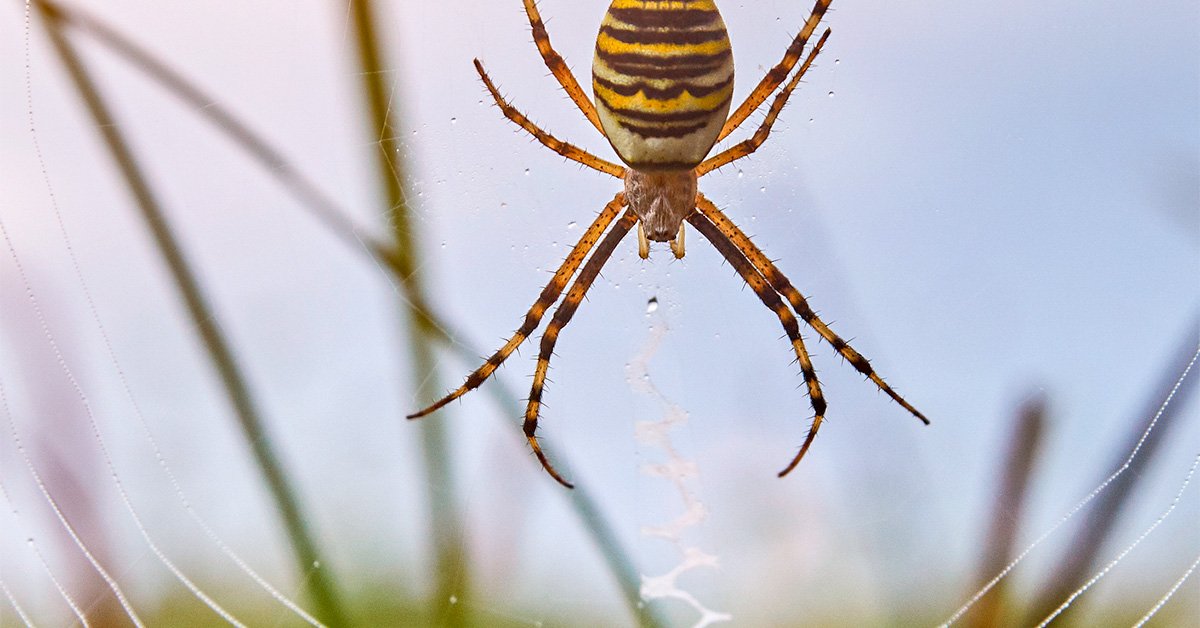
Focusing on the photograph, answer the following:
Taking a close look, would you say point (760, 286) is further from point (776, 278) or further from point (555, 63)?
point (555, 63)

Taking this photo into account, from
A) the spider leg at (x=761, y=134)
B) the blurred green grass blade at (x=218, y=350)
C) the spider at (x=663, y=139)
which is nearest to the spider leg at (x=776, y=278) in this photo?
the spider at (x=663, y=139)

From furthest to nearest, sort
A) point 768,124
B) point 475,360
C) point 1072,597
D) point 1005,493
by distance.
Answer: point 475,360 → point 768,124 → point 1072,597 → point 1005,493

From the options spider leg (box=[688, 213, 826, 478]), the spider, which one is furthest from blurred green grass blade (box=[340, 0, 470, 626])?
spider leg (box=[688, 213, 826, 478])

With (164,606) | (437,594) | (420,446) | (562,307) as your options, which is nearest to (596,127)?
(562,307)

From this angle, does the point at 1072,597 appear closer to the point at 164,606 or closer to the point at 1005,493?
the point at 1005,493

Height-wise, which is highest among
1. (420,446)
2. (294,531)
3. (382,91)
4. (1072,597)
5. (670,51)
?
(670,51)
